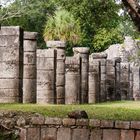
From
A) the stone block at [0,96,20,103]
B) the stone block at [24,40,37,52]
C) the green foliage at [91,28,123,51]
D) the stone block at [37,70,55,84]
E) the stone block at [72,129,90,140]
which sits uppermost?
the green foliage at [91,28,123,51]

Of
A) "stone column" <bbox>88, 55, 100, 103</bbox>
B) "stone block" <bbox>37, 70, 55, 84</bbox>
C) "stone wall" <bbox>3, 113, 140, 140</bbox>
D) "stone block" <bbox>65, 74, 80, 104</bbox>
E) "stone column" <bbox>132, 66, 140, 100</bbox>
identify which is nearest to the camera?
"stone wall" <bbox>3, 113, 140, 140</bbox>

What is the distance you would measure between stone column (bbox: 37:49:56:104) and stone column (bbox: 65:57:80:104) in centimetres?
203

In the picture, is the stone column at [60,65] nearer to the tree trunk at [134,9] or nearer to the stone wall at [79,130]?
the tree trunk at [134,9]

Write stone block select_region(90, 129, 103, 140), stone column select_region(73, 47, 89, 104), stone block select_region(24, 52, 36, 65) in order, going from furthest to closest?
stone column select_region(73, 47, 89, 104), stone block select_region(24, 52, 36, 65), stone block select_region(90, 129, 103, 140)

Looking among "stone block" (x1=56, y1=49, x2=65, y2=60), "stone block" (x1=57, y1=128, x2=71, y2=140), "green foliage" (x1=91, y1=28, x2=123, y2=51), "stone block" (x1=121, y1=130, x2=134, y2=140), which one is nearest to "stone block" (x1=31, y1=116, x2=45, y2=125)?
"stone block" (x1=57, y1=128, x2=71, y2=140)

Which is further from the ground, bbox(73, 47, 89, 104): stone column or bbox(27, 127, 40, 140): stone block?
bbox(73, 47, 89, 104): stone column

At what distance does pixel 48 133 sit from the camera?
12.5 meters

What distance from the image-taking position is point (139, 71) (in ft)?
120

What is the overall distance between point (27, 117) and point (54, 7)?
174 feet

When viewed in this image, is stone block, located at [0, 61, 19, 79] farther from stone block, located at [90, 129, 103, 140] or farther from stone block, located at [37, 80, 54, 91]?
stone block, located at [90, 129, 103, 140]

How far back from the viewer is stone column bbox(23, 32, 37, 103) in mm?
20469

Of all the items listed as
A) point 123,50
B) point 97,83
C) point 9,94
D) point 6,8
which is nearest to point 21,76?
point 9,94

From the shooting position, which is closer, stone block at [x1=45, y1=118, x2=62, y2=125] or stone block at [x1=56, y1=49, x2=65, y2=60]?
stone block at [x1=45, y1=118, x2=62, y2=125]

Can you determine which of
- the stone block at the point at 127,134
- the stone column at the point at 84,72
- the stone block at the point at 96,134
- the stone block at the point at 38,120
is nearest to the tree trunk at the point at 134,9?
the stone block at the point at 127,134
